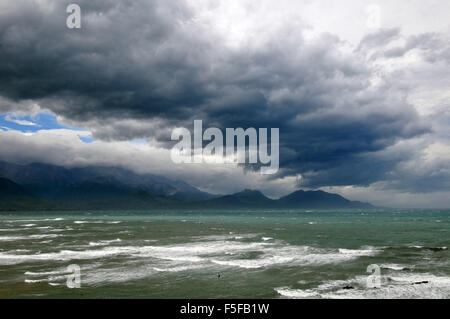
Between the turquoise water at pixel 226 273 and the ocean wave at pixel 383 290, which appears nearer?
the ocean wave at pixel 383 290

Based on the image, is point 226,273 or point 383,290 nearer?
point 383,290

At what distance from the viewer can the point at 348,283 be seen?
22094 mm

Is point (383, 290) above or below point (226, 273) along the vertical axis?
above

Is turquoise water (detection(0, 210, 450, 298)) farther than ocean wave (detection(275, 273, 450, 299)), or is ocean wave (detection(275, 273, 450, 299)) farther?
turquoise water (detection(0, 210, 450, 298))

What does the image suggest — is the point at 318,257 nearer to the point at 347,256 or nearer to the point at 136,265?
the point at 347,256

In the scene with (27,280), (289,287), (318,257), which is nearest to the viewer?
(289,287)
